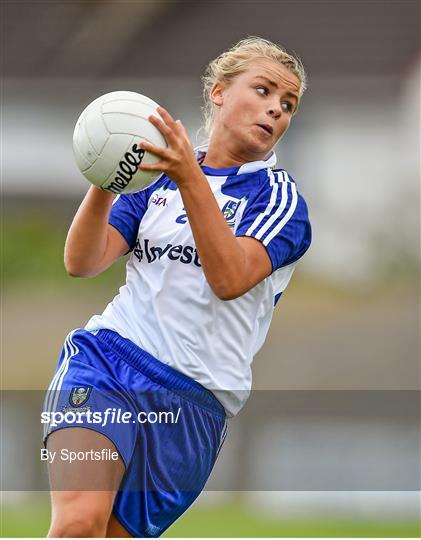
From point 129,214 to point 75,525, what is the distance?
1064 mm

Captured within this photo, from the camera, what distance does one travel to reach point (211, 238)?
286 cm

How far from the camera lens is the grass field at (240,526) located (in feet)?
23.5

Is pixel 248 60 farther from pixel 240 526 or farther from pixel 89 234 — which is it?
pixel 240 526

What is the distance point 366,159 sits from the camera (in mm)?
11414

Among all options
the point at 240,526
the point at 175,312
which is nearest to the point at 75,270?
the point at 175,312

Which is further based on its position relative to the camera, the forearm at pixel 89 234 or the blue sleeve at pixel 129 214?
the blue sleeve at pixel 129 214

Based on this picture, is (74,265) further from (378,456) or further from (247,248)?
(378,456)

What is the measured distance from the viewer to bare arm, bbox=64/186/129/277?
3.15 meters

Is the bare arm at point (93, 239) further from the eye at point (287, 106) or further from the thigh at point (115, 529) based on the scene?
the thigh at point (115, 529)

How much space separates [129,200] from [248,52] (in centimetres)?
66

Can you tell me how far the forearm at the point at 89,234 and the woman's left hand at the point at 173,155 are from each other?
0.31m

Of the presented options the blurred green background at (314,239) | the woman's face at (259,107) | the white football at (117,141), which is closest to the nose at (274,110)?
the woman's face at (259,107)

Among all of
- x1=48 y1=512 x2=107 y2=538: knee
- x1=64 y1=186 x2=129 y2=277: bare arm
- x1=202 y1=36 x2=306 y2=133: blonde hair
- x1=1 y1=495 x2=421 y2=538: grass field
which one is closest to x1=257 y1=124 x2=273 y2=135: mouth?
x1=202 y1=36 x2=306 y2=133: blonde hair

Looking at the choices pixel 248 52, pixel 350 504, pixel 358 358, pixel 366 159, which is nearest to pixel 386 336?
pixel 358 358
